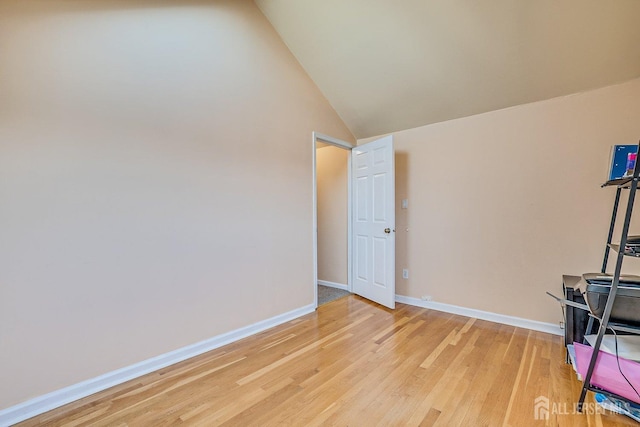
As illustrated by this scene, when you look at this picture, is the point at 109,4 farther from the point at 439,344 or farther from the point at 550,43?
the point at 439,344

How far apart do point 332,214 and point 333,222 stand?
0.12 metres

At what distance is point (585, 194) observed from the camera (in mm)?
2414

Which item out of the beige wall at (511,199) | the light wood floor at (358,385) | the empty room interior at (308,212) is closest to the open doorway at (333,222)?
the empty room interior at (308,212)

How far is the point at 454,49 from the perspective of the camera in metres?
2.42

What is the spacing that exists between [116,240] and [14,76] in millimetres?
1032

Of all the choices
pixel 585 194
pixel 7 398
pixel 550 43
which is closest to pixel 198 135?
pixel 7 398

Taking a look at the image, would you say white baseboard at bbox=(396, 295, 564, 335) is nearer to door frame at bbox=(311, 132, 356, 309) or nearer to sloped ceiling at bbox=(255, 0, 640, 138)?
door frame at bbox=(311, 132, 356, 309)

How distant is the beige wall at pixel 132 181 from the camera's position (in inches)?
62.7

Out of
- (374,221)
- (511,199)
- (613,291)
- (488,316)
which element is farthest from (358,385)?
(511,199)

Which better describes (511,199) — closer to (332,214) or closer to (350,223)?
(350,223)

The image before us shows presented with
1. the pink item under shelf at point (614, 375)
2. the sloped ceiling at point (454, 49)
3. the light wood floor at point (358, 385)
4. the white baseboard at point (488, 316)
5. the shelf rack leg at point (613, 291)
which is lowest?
the light wood floor at point (358, 385)

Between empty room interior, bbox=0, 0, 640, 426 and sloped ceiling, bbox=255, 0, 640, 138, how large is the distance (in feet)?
0.06

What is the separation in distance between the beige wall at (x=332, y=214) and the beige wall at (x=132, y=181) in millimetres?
1336

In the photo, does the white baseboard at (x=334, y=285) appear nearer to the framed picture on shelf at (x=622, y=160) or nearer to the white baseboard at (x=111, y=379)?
the white baseboard at (x=111, y=379)
